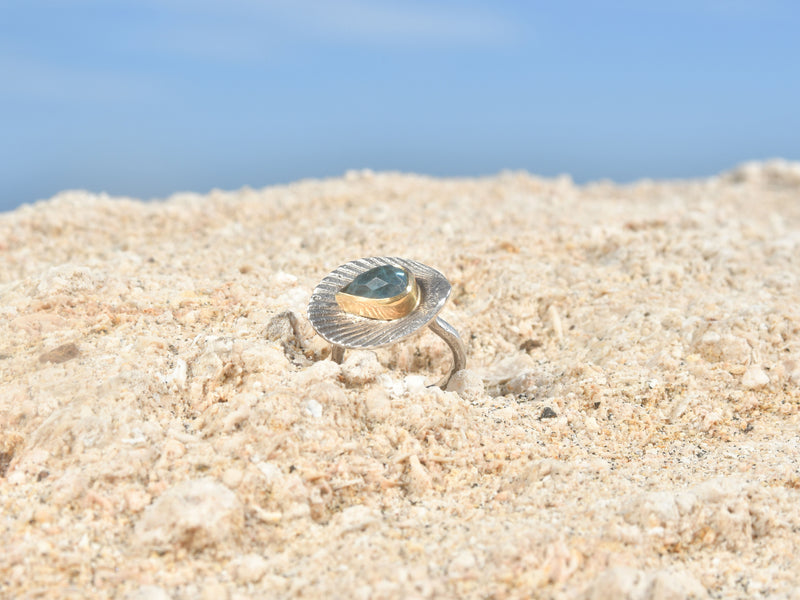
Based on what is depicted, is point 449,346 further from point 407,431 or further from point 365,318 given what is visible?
point 407,431

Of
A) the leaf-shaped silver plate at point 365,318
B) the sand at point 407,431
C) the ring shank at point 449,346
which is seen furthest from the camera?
the ring shank at point 449,346

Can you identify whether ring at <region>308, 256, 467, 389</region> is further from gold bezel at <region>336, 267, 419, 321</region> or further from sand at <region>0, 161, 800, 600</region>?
sand at <region>0, 161, 800, 600</region>

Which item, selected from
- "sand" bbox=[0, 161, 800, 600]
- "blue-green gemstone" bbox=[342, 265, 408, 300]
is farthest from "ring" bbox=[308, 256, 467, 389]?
"sand" bbox=[0, 161, 800, 600]

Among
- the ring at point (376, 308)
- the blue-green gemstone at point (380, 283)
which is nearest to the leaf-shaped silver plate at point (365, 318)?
the ring at point (376, 308)

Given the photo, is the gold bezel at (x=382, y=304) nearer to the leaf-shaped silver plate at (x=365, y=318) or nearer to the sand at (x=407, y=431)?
the leaf-shaped silver plate at (x=365, y=318)

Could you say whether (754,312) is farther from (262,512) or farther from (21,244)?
(21,244)

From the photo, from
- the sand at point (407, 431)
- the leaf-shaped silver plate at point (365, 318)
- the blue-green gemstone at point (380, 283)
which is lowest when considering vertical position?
the sand at point (407, 431)

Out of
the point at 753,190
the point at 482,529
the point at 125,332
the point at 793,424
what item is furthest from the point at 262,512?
the point at 753,190

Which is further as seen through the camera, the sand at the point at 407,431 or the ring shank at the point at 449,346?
the ring shank at the point at 449,346
